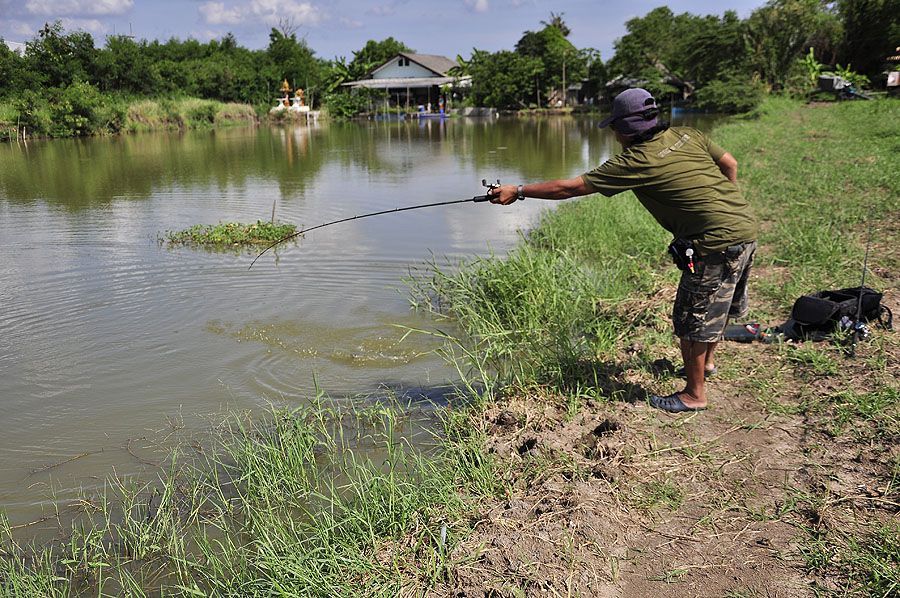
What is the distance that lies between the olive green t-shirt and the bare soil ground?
0.95 meters

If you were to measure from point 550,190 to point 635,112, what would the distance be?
0.56m

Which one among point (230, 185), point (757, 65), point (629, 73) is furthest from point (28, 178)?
point (629, 73)

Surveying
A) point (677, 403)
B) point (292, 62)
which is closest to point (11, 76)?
point (292, 62)

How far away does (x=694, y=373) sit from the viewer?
364 cm

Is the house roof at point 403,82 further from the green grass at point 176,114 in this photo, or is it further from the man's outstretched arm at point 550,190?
the man's outstretched arm at point 550,190

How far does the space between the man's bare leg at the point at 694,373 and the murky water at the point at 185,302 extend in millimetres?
1889

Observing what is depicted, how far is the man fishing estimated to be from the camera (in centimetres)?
337

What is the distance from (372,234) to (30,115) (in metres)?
24.4

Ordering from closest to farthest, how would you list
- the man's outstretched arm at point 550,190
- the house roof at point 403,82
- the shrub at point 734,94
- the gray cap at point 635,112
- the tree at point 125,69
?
the gray cap at point 635,112
the man's outstretched arm at point 550,190
the shrub at point 734,94
the tree at point 125,69
the house roof at point 403,82

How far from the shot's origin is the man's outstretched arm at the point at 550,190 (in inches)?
136

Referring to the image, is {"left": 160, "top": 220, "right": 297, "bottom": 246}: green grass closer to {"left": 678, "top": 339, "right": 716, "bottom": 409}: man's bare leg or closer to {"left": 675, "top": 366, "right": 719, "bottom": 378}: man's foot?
{"left": 675, "top": 366, "right": 719, "bottom": 378}: man's foot

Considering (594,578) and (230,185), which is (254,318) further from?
(230,185)

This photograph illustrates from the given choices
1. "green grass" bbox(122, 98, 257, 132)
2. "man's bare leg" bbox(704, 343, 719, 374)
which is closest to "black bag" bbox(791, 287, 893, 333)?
"man's bare leg" bbox(704, 343, 719, 374)

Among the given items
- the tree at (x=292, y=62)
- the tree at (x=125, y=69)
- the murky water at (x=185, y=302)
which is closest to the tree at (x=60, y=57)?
the tree at (x=125, y=69)
